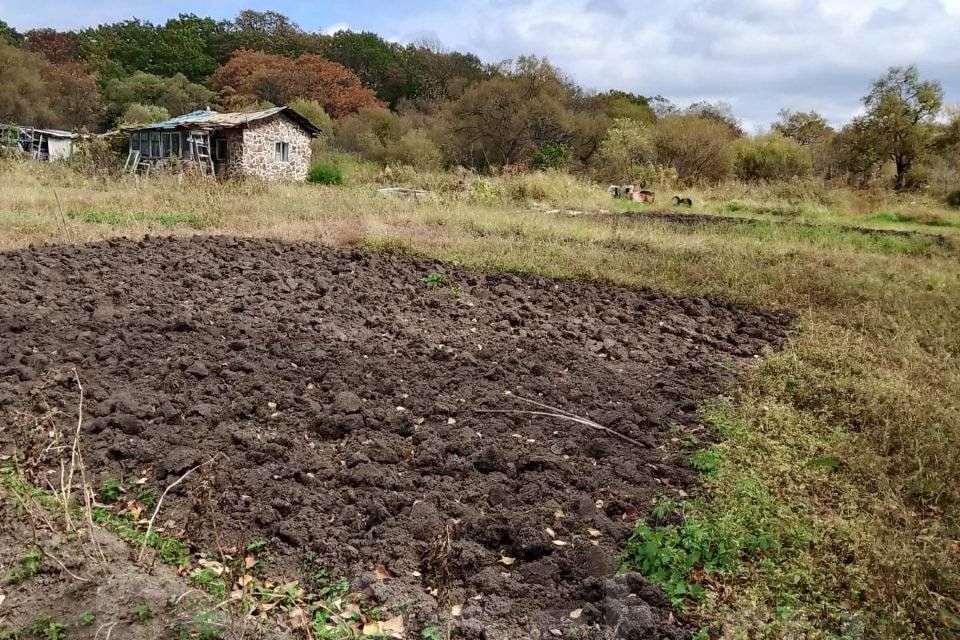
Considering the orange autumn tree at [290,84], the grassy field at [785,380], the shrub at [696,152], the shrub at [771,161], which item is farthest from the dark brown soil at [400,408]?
the orange autumn tree at [290,84]

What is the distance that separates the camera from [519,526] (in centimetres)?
283

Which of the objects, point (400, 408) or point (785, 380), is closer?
point (400, 408)

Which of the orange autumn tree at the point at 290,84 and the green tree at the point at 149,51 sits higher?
the green tree at the point at 149,51

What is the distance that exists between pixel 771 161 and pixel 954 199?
22.1 ft

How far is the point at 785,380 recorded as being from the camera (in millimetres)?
4512

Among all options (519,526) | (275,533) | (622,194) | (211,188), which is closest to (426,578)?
(519,526)

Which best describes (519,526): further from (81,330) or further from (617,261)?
(617,261)

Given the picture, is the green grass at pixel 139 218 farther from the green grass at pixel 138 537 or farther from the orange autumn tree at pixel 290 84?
the orange autumn tree at pixel 290 84

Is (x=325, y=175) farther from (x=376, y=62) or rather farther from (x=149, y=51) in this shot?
(x=149, y=51)

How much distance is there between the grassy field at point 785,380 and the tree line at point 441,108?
12.8 meters

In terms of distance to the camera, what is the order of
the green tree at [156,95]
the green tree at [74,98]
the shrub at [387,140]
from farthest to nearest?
the green tree at [156,95] → the green tree at [74,98] → the shrub at [387,140]

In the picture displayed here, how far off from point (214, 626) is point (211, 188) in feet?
42.1

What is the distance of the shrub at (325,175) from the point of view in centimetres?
1962

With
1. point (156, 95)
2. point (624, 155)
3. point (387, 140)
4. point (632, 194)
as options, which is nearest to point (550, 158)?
point (624, 155)
